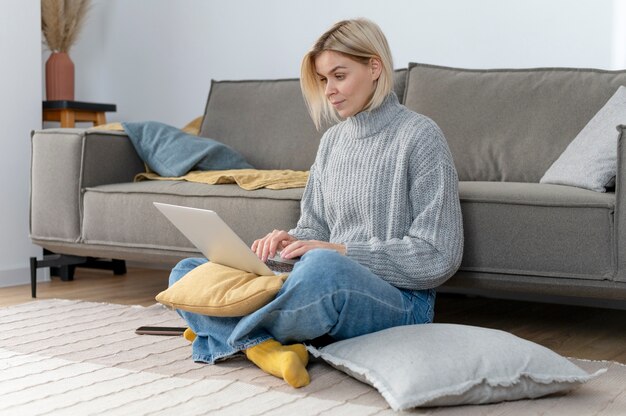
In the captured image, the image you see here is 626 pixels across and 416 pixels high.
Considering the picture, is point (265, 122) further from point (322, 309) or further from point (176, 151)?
point (322, 309)

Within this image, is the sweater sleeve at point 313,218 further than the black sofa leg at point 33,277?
No

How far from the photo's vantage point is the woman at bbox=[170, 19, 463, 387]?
1829 mm

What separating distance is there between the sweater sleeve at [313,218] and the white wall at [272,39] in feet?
4.36

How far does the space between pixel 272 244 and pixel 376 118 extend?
410 millimetres

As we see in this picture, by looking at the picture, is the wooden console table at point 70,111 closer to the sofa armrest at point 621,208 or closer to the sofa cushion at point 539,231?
the sofa cushion at point 539,231

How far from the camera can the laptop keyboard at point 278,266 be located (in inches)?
79.4

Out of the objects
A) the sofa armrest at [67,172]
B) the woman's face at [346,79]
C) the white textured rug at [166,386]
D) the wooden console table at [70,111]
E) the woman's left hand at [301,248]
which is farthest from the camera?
the wooden console table at [70,111]

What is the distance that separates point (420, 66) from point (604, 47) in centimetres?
65

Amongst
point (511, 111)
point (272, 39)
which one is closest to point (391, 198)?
point (511, 111)

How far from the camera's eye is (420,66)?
120 inches

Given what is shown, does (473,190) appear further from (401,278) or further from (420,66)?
(420,66)

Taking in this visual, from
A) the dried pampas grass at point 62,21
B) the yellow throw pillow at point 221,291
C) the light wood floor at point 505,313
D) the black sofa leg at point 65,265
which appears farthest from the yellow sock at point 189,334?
the dried pampas grass at point 62,21

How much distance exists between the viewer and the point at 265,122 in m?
3.30

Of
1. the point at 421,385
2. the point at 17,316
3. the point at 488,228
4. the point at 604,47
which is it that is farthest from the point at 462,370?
the point at 604,47
